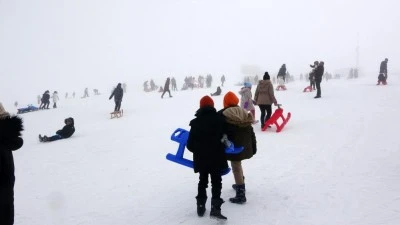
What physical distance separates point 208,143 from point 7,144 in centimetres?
247

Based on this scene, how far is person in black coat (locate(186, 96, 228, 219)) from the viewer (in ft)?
14.6

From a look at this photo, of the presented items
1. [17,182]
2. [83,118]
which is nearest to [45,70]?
[83,118]

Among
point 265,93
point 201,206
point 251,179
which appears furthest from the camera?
point 265,93

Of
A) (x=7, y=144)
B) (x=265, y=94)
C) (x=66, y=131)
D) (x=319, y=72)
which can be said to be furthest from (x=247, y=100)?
(x=7, y=144)

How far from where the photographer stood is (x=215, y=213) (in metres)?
4.46

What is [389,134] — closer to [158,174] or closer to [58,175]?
[158,174]

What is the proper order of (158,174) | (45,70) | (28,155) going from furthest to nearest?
(45,70) → (28,155) → (158,174)

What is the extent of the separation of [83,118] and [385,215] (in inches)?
721

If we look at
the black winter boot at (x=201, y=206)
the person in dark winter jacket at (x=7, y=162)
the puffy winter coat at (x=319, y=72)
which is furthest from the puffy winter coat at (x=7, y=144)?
the puffy winter coat at (x=319, y=72)

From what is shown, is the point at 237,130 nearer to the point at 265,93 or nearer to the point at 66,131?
the point at 265,93

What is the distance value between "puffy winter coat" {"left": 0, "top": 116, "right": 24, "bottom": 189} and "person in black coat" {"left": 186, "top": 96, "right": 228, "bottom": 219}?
225cm

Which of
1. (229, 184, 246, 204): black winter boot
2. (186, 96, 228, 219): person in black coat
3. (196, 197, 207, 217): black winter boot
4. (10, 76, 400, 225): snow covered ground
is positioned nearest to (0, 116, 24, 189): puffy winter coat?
(10, 76, 400, 225): snow covered ground

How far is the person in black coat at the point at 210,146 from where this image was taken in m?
4.46

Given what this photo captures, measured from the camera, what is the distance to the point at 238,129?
4.89m
